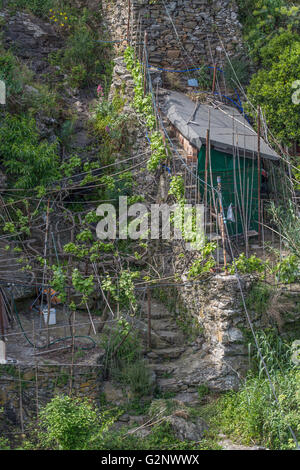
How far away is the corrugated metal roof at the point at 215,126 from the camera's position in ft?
30.6

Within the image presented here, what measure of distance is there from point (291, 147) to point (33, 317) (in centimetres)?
551

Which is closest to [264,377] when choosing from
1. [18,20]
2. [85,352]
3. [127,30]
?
[85,352]

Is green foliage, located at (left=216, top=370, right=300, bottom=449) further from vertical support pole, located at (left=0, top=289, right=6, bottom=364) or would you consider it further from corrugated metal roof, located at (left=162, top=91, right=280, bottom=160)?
corrugated metal roof, located at (left=162, top=91, right=280, bottom=160)

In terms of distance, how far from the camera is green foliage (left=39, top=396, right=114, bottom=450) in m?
6.50

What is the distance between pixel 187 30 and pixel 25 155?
13.7 feet

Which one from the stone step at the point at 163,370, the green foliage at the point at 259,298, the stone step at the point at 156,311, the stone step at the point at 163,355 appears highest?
the green foliage at the point at 259,298

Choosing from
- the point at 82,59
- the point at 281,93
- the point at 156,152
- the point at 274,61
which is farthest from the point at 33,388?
the point at 82,59

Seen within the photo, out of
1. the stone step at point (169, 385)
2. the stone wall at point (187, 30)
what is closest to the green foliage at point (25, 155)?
the stone wall at point (187, 30)

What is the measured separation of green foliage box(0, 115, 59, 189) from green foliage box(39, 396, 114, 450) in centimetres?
414

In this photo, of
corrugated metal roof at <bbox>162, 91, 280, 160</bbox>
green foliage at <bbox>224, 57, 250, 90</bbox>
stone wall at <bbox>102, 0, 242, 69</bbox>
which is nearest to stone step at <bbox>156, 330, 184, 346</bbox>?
corrugated metal roof at <bbox>162, 91, 280, 160</bbox>

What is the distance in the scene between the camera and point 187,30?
11.1 meters

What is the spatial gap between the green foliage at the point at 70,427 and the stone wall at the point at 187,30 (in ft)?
22.7

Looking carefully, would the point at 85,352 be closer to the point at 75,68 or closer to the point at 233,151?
the point at 233,151

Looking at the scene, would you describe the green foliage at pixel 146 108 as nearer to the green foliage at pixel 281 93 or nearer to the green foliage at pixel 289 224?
the green foliage at pixel 281 93
